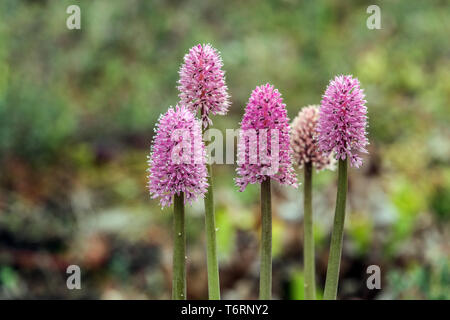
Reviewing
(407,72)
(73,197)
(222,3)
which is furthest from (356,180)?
(222,3)

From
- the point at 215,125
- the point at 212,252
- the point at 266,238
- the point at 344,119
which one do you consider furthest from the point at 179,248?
the point at 215,125

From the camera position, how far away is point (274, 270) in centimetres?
420

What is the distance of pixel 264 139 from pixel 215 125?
16.1 ft

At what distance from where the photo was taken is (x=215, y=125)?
684 centimetres

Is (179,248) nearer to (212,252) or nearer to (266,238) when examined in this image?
(212,252)

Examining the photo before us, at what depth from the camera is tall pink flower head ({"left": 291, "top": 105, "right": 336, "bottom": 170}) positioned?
2.40 metres

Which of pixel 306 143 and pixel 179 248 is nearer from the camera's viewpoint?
pixel 179 248

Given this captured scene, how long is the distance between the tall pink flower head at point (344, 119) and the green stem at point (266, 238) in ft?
0.92

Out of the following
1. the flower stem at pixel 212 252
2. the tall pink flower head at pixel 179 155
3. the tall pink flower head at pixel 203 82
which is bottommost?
the flower stem at pixel 212 252

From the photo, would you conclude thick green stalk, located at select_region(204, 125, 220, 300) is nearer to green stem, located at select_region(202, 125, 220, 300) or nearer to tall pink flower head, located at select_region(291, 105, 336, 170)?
green stem, located at select_region(202, 125, 220, 300)

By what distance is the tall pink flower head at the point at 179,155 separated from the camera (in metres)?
1.93

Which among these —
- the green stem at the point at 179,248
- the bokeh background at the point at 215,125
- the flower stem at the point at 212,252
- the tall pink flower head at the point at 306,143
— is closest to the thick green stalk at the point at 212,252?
the flower stem at the point at 212,252

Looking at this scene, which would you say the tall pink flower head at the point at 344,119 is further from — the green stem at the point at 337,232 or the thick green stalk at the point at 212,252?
the thick green stalk at the point at 212,252
